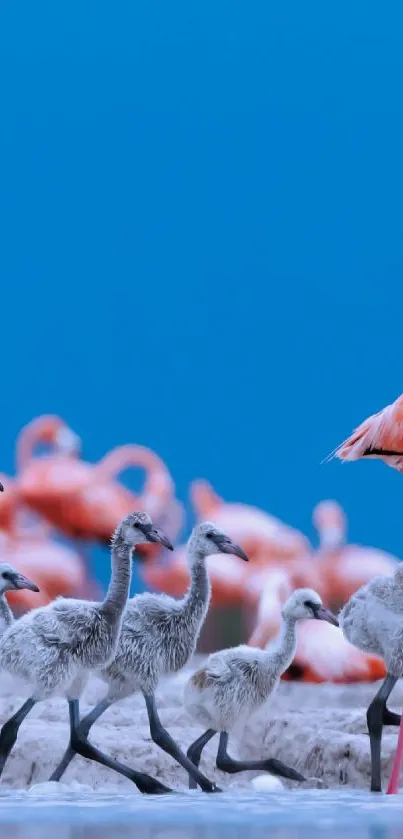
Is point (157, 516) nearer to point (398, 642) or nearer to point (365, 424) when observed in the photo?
point (365, 424)

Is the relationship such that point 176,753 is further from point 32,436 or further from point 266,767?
point 32,436

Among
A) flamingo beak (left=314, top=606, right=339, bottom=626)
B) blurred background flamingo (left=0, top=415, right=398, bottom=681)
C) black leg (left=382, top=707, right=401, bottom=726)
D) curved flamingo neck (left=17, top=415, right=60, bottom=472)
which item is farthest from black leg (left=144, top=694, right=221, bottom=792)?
curved flamingo neck (left=17, top=415, right=60, bottom=472)

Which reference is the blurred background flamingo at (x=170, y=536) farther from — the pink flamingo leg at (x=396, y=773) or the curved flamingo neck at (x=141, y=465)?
the pink flamingo leg at (x=396, y=773)

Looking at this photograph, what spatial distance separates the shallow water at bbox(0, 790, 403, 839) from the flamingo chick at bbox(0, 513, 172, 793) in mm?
155

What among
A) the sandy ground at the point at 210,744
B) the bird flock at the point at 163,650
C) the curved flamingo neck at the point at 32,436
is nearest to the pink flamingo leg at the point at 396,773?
the bird flock at the point at 163,650

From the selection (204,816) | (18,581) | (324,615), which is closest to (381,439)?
(324,615)

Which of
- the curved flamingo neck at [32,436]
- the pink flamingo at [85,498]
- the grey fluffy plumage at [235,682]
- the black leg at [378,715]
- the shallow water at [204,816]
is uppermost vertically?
the curved flamingo neck at [32,436]

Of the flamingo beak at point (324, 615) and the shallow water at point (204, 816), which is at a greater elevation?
the flamingo beak at point (324, 615)

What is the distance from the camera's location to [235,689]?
4.32 meters

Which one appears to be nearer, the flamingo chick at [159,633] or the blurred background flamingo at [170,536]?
the flamingo chick at [159,633]

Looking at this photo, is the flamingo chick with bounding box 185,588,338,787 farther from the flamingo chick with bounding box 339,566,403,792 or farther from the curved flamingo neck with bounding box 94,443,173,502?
the curved flamingo neck with bounding box 94,443,173,502


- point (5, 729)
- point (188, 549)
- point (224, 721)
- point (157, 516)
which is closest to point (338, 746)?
point (224, 721)

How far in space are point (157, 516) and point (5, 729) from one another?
4.19 m

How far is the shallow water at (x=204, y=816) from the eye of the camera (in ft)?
9.24
